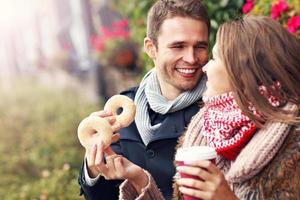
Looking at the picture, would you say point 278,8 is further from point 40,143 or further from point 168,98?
point 40,143

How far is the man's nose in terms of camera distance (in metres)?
2.44

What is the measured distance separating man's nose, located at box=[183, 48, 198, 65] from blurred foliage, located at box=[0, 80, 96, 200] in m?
2.40

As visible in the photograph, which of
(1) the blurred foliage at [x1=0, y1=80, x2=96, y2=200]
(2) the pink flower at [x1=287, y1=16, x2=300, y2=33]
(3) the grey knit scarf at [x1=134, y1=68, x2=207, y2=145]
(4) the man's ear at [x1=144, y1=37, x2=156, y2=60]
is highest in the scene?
(4) the man's ear at [x1=144, y1=37, x2=156, y2=60]

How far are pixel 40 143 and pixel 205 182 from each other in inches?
228

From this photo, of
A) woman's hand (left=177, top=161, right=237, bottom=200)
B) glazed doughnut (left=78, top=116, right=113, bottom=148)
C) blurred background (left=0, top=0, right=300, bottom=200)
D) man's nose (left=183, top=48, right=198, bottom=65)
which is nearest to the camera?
woman's hand (left=177, top=161, right=237, bottom=200)

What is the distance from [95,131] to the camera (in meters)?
2.13

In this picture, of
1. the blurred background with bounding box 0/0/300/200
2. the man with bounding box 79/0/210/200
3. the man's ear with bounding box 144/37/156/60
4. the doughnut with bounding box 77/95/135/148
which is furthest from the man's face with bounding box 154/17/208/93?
the blurred background with bounding box 0/0/300/200

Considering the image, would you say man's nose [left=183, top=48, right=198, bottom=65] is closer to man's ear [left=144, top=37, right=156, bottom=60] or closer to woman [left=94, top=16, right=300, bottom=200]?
man's ear [left=144, top=37, right=156, bottom=60]

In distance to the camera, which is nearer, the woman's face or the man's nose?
the woman's face

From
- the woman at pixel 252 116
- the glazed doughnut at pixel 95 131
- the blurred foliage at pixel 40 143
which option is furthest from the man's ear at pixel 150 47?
the blurred foliage at pixel 40 143

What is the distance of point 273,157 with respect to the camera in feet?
5.89

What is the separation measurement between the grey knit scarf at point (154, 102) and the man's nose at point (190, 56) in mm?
116

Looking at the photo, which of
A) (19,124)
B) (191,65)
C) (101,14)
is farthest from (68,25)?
(191,65)

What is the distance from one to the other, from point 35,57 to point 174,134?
30.7ft
